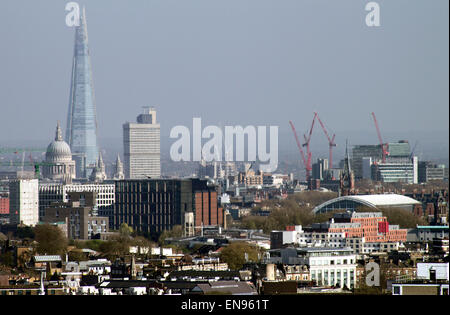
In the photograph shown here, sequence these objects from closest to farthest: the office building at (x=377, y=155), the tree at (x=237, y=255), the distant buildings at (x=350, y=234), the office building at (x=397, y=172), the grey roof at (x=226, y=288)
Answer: the grey roof at (x=226, y=288)
the tree at (x=237, y=255)
the distant buildings at (x=350, y=234)
the office building at (x=397, y=172)
the office building at (x=377, y=155)

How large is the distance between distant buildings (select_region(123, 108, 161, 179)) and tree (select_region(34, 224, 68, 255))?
223 ft

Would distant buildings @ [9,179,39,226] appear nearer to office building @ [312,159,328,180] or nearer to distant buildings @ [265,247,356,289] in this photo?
distant buildings @ [265,247,356,289]

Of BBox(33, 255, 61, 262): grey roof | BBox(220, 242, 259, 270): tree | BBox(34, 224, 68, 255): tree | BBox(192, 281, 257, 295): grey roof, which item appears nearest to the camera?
BBox(192, 281, 257, 295): grey roof

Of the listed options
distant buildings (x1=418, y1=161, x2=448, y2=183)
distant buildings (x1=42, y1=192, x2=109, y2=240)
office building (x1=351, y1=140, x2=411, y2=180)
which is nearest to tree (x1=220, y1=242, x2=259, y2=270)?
distant buildings (x1=42, y1=192, x2=109, y2=240)

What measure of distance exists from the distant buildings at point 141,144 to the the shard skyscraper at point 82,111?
4.10 m

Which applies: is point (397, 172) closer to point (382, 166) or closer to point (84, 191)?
point (382, 166)

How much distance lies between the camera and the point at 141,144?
12794cm

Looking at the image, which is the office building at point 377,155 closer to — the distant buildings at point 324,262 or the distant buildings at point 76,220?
the distant buildings at point 76,220

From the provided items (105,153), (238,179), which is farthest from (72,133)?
(238,179)

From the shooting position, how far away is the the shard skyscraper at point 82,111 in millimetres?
128000

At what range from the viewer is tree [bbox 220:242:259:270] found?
37.2m

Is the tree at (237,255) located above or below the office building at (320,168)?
below

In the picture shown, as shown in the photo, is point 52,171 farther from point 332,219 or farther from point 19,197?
point 332,219

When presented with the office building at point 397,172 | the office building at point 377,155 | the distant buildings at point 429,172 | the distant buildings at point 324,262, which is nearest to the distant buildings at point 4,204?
the distant buildings at point 324,262
